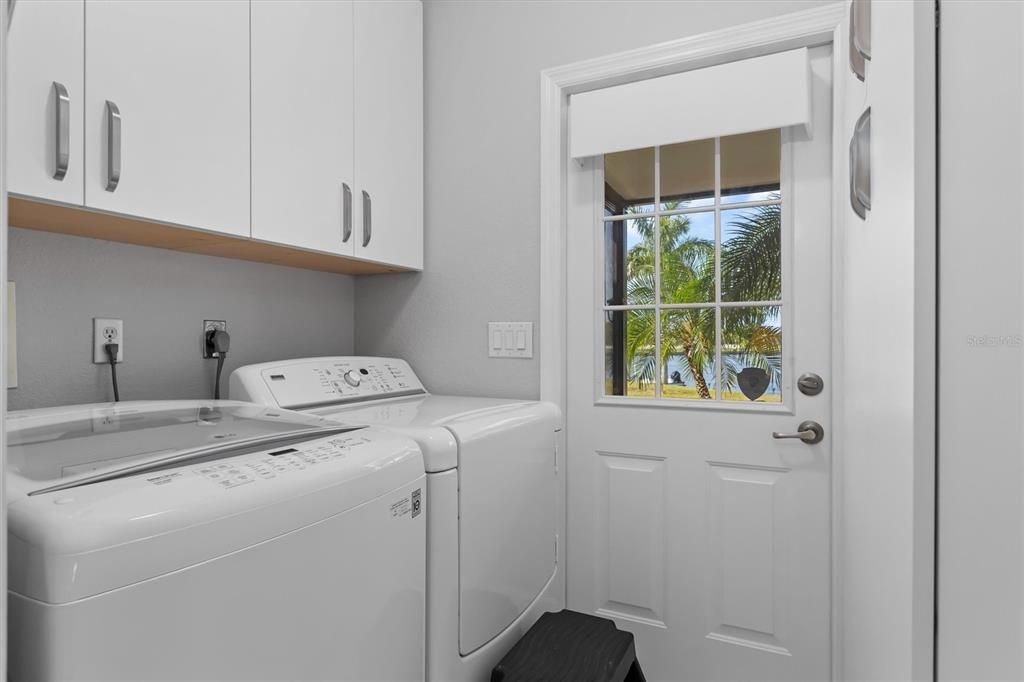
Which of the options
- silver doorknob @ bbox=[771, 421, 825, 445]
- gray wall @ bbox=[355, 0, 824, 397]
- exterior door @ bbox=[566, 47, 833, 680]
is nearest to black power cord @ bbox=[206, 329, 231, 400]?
gray wall @ bbox=[355, 0, 824, 397]

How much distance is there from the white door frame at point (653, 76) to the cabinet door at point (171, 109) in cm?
92

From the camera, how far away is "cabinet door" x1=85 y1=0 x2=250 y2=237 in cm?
111

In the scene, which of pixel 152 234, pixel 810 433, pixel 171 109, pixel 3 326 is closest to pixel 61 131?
pixel 171 109

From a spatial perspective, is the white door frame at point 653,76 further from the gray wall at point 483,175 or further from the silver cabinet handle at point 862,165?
the silver cabinet handle at point 862,165

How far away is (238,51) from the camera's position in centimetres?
138

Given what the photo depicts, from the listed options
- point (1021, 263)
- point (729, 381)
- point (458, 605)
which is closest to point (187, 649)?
point (458, 605)

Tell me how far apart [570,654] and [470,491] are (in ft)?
1.60

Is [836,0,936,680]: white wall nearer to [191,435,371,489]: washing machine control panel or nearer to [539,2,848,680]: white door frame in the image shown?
[539,2,848,680]: white door frame

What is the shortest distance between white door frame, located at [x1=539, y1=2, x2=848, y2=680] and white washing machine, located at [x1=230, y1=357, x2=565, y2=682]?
1.04ft

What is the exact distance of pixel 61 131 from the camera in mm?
1035

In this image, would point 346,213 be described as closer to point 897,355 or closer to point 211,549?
point 211,549

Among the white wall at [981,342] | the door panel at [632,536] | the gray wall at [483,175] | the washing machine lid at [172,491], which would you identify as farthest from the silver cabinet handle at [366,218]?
the white wall at [981,342]

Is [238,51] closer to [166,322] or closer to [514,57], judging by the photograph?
[166,322]

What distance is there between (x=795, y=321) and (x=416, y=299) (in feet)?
4.14
